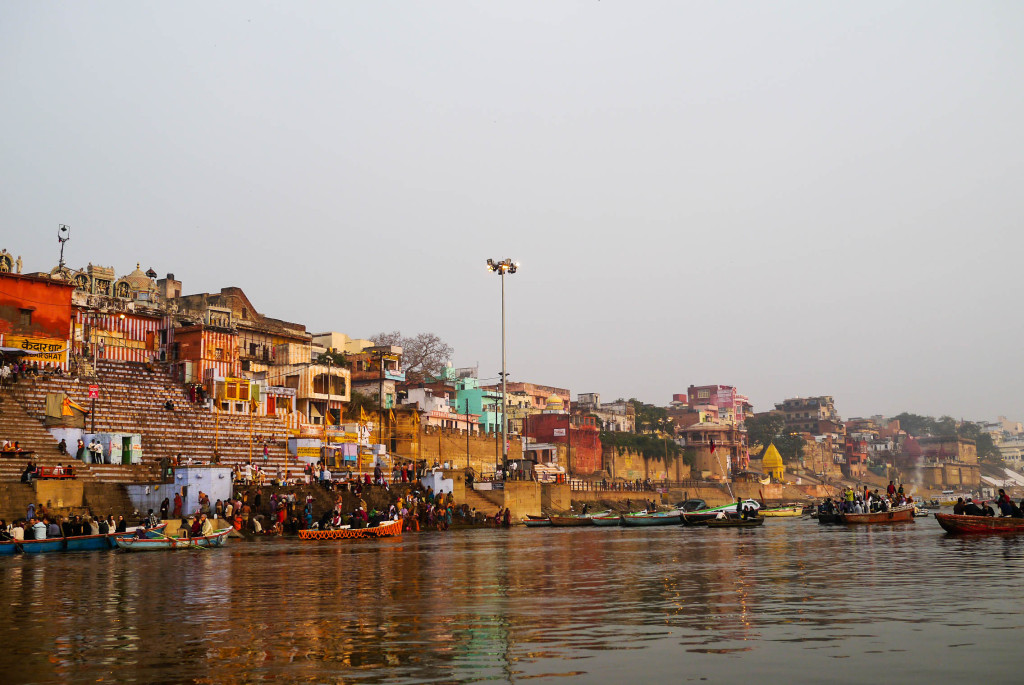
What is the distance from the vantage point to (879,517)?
153 ft

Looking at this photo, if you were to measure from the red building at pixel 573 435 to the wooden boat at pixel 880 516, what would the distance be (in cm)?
4504

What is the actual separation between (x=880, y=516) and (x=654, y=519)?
13.9m

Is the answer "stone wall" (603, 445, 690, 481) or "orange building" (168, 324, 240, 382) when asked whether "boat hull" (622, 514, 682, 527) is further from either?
"stone wall" (603, 445, 690, 481)

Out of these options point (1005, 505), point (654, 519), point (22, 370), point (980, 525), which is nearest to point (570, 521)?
point (654, 519)

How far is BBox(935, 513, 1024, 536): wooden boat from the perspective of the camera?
30.2m

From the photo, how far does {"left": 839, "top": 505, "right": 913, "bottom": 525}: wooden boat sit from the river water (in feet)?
80.5

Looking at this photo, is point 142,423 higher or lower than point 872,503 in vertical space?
higher

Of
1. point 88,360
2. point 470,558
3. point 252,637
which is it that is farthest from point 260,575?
point 88,360

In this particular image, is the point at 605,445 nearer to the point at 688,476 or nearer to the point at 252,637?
the point at 688,476

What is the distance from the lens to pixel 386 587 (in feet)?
54.0

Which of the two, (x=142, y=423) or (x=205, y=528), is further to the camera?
(x=142, y=423)

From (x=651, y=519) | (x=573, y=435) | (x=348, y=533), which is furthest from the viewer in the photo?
(x=573, y=435)

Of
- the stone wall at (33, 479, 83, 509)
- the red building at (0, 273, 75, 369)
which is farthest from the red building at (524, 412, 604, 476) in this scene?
the stone wall at (33, 479, 83, 509)

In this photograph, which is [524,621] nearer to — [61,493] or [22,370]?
[61,493]
